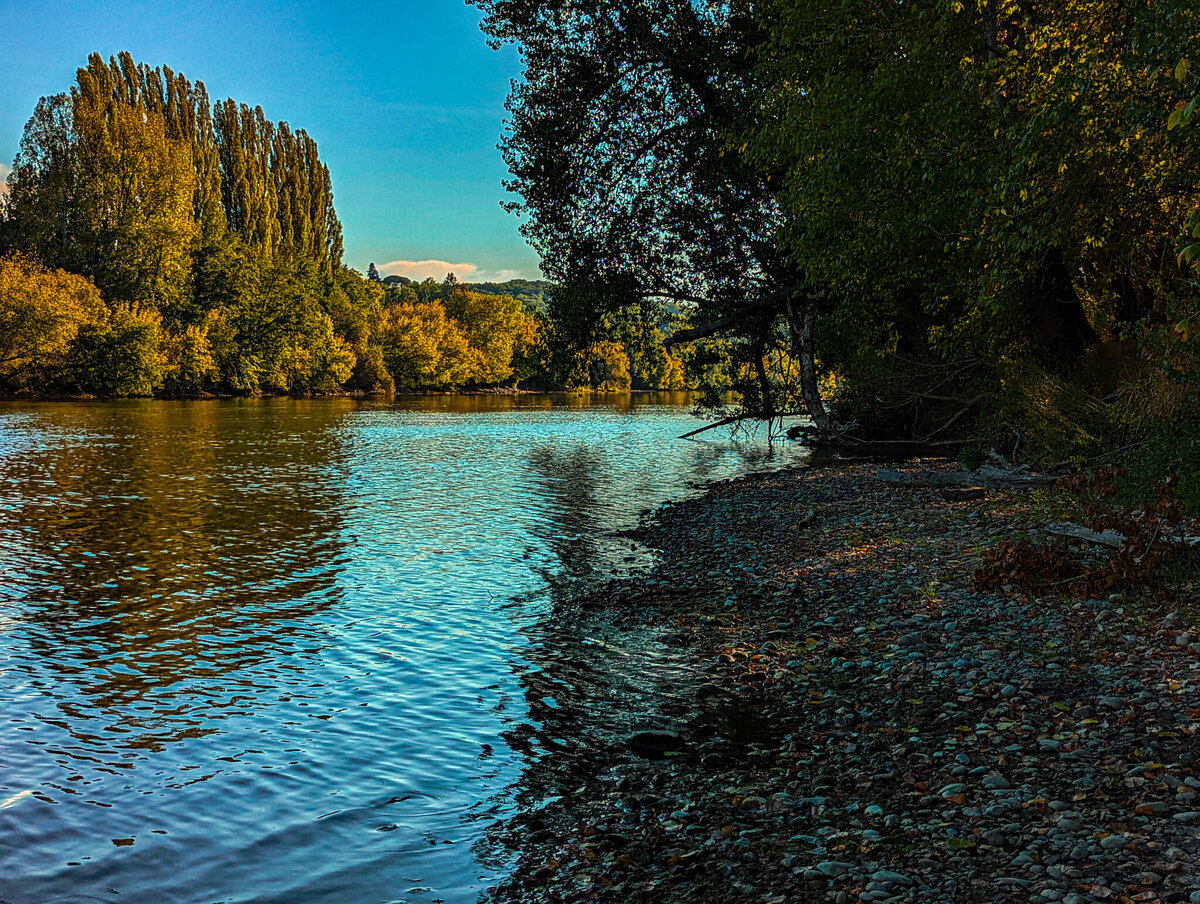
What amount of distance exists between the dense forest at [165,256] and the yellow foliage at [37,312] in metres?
0.13

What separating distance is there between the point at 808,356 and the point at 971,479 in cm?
1082

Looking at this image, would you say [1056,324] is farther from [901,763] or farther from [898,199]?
[901,763]

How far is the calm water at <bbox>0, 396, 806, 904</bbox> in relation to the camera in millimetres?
6570

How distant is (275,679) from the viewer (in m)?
10.8

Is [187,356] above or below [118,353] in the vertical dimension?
above

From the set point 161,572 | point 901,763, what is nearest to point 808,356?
point 161,572

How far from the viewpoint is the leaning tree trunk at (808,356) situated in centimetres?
2947

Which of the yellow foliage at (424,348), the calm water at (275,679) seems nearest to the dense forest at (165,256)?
the yellow foliage at (424,348)

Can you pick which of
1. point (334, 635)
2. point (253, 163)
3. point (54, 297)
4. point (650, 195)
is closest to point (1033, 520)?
point (334, 635)

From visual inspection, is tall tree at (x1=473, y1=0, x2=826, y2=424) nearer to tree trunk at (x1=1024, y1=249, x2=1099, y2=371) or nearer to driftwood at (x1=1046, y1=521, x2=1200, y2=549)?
tree trunk at (x1=1024, y1=249, x2=1099, y2=371)

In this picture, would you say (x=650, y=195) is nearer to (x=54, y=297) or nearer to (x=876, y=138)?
(x=876, y=138)

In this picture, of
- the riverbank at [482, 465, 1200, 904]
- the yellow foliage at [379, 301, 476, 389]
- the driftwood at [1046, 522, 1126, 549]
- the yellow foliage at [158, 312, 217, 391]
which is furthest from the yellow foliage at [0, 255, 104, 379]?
A: the driftwood at [1046, 522, 1126, 549]

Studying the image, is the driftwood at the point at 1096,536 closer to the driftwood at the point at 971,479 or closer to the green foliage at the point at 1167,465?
the green foliage at the point at 1167,465

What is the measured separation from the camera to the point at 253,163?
369 ft
